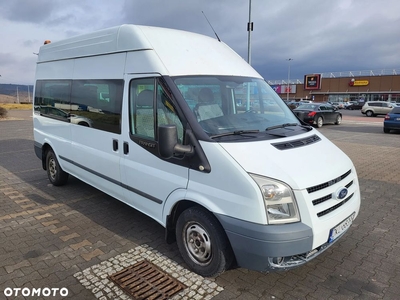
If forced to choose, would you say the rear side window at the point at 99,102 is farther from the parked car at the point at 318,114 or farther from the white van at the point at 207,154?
the parked car at the point at 318,114

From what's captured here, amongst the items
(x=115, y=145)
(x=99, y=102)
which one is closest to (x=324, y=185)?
(x=115, y=145)

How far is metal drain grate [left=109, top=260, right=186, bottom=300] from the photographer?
2.90 m

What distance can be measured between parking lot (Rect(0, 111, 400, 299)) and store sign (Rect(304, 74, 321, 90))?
67.0 metres

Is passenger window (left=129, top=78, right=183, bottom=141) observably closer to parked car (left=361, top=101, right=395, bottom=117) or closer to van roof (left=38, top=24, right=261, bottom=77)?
van roof (left=38, top=24, right=261, bottom=77)

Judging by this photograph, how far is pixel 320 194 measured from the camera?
276 cm

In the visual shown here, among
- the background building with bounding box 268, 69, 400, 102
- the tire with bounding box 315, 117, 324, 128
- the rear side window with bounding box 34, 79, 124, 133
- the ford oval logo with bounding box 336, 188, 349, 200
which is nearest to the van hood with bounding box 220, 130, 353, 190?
the ford oval logo with bounding box 336, 188, 349, 200

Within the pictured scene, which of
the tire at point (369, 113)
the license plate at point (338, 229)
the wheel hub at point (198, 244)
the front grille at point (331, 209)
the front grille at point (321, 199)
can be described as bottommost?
the wheel hub at point (198, 244)

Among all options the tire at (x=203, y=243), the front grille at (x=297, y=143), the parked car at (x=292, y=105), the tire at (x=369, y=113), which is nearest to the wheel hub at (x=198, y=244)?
the tire at (x=203, y=243)

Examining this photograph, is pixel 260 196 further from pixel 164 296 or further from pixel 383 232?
pixel 383 232

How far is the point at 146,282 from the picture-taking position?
3068 millimetres

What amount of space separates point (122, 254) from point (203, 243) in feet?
3.69

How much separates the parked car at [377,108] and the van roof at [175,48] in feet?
102

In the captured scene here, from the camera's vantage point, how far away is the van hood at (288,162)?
104 inches

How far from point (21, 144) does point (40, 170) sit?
16.2ft
